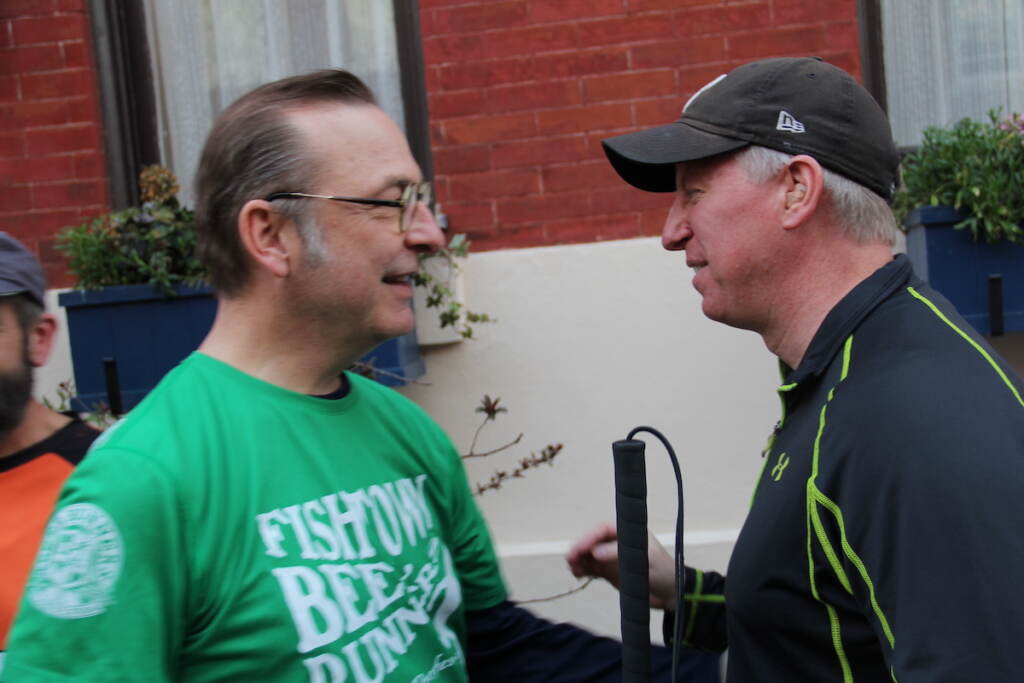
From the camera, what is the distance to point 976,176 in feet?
12.9

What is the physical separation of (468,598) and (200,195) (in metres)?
0.93

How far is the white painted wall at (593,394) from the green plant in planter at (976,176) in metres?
0.93

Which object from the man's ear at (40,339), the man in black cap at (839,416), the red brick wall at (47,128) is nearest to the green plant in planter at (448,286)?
the red brick wall at (47,128)

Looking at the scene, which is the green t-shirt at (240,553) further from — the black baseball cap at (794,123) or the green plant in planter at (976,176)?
the green plant in planter at (976,176)

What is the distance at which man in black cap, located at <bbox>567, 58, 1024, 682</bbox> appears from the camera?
4.25ft

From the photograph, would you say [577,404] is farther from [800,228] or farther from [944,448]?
[944,448]

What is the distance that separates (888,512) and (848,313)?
0.42m

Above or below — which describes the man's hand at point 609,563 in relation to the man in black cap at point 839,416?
below

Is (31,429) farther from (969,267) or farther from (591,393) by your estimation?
(969,267)

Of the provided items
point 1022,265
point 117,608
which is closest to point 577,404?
point 1022,265

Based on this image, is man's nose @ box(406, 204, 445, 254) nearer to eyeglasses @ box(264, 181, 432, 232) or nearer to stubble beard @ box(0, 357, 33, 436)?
eyeglasses @ box(264, 181, 432, 232)

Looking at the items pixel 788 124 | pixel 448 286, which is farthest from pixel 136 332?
pixel 788 124

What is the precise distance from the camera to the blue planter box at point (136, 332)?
4121 millimetres

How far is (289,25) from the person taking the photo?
4.83 metres
